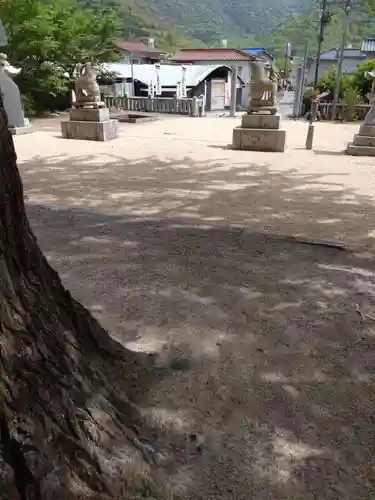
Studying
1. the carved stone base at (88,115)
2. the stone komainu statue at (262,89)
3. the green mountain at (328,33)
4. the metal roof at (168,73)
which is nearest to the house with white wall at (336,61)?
the metal roof at (168,73)

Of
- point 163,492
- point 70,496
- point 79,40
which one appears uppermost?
point 79,40

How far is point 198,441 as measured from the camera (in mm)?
2174

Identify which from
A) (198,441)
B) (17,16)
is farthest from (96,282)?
(17,16)

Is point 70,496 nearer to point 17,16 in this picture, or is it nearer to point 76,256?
point 76,256

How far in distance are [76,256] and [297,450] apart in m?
2.94

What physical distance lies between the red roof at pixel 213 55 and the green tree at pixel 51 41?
12735 millimetres

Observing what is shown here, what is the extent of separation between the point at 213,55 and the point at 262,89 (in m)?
26.7

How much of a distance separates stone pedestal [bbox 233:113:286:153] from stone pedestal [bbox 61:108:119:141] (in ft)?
12.3

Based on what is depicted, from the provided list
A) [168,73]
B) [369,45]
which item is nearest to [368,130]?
[168,73]

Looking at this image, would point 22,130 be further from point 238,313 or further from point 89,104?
point 238,313

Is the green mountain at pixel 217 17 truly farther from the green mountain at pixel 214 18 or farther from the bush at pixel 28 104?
the bush at pixel 28 104

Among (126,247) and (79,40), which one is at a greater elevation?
(79,40)

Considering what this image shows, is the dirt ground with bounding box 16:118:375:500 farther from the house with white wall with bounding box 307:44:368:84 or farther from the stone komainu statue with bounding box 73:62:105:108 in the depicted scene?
the house with white wall with bounding box 307:44:368:84

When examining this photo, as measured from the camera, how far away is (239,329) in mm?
3180
